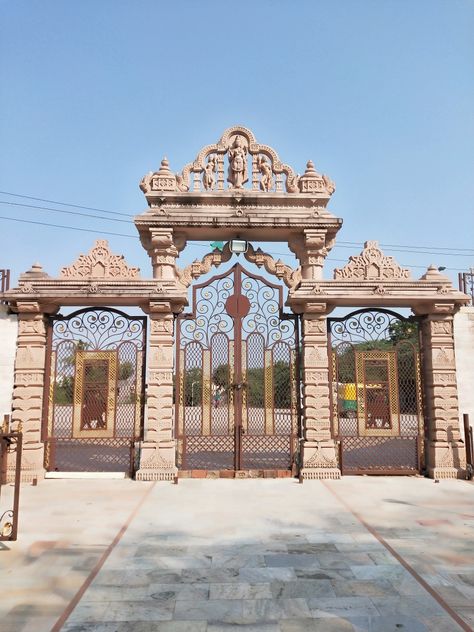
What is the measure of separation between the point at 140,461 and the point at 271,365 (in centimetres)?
296

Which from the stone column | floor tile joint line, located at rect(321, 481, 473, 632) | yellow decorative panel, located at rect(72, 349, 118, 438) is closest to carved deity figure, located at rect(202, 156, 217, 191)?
yellow decorative panel, located at rect(72, 349, 118, 438)

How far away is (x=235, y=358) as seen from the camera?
8859 mm

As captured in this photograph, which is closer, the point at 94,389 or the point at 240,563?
the point at 240,563

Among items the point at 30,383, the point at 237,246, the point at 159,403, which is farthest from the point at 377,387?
the point at 30,383

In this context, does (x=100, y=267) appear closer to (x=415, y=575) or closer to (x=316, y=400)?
(x=316, y=400)

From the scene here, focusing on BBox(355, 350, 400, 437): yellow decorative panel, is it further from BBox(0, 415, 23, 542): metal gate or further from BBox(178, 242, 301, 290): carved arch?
BBox(0, 415, 23, 542): metal gate

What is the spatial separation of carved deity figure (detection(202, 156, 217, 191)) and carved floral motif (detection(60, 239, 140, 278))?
2.24 meters

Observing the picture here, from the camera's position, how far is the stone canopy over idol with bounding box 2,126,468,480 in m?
8.56

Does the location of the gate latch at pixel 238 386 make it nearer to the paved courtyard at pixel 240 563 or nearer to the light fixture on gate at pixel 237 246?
the paved courtyard at pixel 240 563

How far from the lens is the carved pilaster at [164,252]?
29.6 ft

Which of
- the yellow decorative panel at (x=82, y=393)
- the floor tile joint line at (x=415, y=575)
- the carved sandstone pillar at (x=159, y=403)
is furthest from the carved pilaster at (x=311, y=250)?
the floor tile joint line at (x=415, y=575)

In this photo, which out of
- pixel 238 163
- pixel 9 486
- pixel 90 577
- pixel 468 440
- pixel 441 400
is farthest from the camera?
pixel 238 163

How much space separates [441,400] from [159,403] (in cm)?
525

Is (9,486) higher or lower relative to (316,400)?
lower
